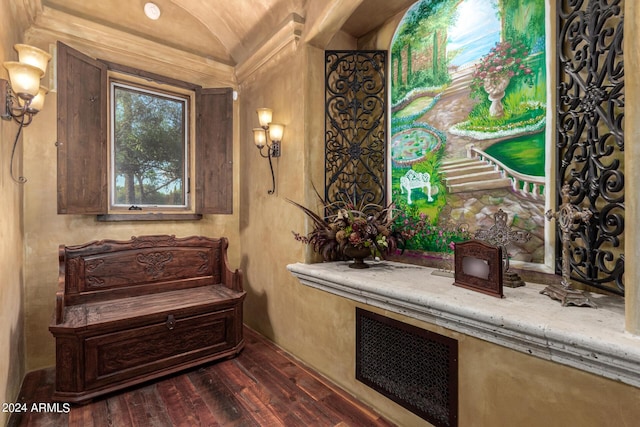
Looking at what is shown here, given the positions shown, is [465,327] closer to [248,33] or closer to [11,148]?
[11,148]

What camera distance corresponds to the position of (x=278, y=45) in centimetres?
285

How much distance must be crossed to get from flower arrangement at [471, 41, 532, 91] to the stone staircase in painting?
507 millimetres

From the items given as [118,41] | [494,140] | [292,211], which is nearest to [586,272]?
[494,140]

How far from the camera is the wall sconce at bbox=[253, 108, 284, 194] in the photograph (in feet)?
9.18

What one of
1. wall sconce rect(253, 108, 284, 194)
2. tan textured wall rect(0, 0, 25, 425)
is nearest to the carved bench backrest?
tan textured wall rect(0, 0, 25, 425)

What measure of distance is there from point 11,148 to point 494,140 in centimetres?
326

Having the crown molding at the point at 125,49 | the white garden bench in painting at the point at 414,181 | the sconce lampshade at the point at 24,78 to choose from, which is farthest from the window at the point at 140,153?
the white garden bench in painting at the point at 414,181

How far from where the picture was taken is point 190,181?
11.2ft

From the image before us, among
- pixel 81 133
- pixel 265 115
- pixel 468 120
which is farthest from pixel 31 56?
pixel 468 120

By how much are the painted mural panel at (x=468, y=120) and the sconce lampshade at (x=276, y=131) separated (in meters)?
1.01

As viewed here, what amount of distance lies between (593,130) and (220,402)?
2735 mm

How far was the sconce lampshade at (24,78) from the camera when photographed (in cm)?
165

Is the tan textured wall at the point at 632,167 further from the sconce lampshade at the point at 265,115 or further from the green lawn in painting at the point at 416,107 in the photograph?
the sconce lampshade at the point at 265,115

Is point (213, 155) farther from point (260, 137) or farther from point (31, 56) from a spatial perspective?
point (31, 56)
